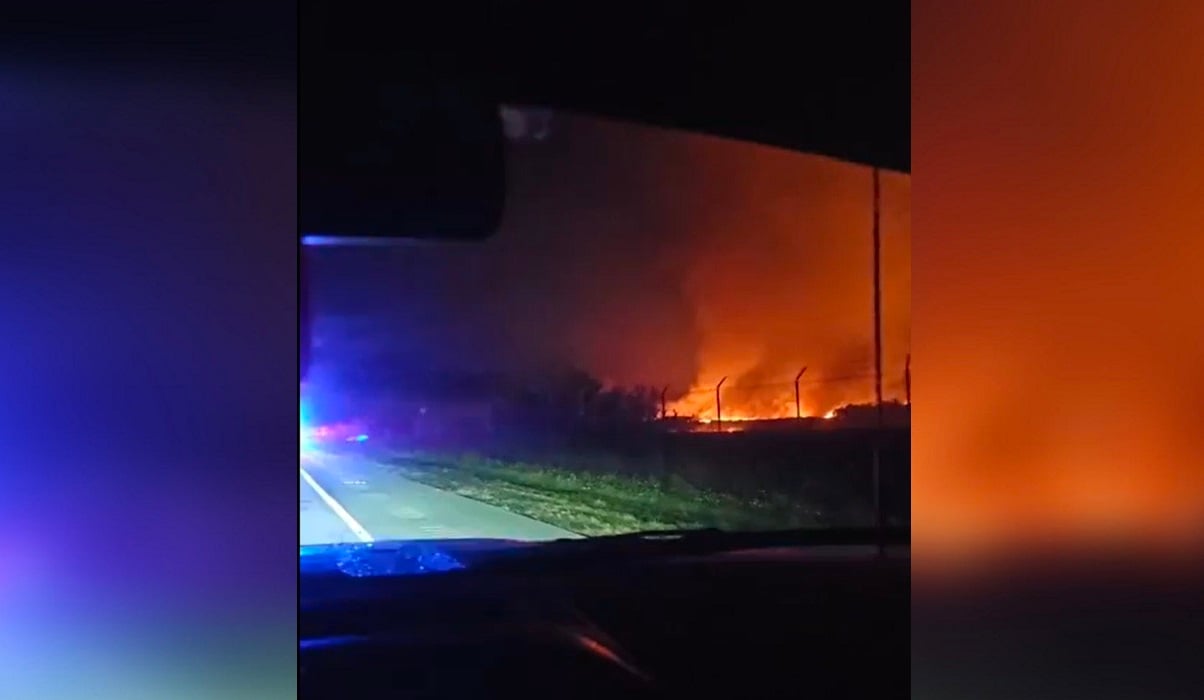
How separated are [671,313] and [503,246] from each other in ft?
0.76

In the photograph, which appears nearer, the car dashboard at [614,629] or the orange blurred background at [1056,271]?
the car dashboard at [614,629]

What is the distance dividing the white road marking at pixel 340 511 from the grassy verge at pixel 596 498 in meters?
0.08

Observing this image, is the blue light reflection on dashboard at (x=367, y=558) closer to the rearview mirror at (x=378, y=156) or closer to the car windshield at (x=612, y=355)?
the car windshield at (x=612, y=355)

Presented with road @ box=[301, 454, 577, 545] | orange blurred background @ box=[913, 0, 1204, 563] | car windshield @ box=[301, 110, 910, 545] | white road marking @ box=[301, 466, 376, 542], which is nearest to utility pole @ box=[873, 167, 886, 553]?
car windshield @ box=[301, 110, 910, 545]

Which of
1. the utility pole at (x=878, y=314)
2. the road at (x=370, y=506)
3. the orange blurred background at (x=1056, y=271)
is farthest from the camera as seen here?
the orange blurred background at (x=1056, y=271)

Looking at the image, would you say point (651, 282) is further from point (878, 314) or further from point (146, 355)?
point (146, 355)

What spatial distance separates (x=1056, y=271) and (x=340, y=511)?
1.05 meters

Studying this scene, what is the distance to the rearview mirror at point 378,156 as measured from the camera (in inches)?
53.0

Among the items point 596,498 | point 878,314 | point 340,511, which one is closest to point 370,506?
point 340,511

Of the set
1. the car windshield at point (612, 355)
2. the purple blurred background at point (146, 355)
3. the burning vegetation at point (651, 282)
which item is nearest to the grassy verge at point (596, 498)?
the car windshield at point (612, 355)

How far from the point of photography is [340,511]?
1.35 meters

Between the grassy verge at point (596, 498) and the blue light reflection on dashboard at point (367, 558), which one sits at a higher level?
the grassy verge at point (596, 498)

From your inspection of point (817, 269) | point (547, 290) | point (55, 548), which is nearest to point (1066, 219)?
point (817, 269)

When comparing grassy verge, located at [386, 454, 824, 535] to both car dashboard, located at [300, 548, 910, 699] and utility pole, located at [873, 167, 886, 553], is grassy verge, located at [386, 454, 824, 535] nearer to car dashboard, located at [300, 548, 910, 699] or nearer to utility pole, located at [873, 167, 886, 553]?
car dashboard, located at [300, 548, 910, 699]
